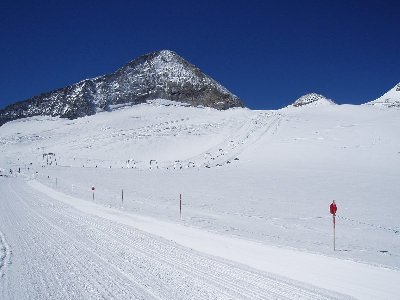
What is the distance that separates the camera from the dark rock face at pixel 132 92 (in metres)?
101

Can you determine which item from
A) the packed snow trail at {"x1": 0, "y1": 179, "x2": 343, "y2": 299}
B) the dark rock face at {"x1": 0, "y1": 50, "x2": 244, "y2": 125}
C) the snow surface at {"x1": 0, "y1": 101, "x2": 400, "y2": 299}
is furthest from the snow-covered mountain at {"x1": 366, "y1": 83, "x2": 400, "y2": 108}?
the packed snow trail at {"x1": 0, "y1": 179, "x2": 343, "y2": 299}

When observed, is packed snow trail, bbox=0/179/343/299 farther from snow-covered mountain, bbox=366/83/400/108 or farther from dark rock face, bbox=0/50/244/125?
dark rock face, bbox=0/50/244/125

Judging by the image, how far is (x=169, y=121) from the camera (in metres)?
61.6

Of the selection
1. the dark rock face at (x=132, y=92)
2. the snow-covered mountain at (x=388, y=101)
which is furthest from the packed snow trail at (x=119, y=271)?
the dark rock face at (x=132, y=92)

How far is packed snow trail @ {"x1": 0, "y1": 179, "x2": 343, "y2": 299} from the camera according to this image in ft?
18.9

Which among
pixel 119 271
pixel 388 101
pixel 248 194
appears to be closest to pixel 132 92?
pixel 388 101

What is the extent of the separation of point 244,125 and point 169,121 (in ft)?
53.8

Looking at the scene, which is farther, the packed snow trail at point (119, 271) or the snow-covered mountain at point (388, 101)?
the snow-covered mountain at point (388, 101)

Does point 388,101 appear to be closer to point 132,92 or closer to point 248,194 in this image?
point 132,92

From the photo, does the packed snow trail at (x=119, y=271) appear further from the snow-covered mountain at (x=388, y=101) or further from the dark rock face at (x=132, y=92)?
the dark rock face at (x=132, y=92)

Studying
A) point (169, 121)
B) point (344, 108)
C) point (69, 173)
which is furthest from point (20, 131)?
point (344, 108)

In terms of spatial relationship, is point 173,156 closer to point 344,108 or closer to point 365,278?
point 344,108

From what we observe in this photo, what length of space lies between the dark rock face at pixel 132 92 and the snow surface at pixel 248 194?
47.5 meters

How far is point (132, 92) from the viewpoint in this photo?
107 m
